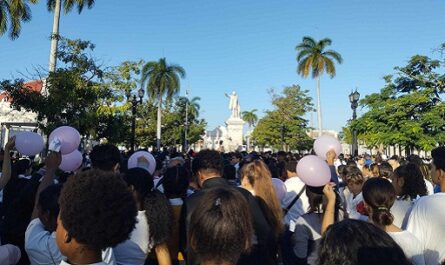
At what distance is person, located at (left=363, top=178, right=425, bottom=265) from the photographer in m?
3.09

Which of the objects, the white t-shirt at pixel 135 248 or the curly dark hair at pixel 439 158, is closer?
the white t-shirt at pixel 135 248

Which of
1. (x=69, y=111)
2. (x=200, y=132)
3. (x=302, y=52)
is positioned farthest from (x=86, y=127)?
(x=200, y=132)

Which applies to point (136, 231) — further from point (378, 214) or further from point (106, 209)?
point (378, 214)

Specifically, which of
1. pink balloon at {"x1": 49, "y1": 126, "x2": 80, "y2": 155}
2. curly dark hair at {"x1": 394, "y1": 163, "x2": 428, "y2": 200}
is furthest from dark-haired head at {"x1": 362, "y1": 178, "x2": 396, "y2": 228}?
pink balloon at {"x1": 49, "y1": 126, "x2": 80, "y2": 155}

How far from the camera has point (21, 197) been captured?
4.00m

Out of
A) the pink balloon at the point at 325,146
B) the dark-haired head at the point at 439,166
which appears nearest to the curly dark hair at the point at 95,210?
the dark-haired head at the point at 439,166

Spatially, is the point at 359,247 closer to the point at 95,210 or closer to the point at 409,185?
the point at 95,210

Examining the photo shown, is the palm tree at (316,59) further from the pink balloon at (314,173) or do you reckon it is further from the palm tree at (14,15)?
the pink balloon at (314,173)

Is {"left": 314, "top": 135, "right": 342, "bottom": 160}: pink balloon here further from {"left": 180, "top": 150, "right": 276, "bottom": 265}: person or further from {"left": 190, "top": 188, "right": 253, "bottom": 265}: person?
{"left": 190, "top": 188, "right": 253, "bottom": 265}: person

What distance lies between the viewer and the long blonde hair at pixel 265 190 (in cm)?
371

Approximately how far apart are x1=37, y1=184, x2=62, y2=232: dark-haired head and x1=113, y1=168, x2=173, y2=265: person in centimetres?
66

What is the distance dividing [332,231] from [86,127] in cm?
1672

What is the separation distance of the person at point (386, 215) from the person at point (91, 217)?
81.4 inches

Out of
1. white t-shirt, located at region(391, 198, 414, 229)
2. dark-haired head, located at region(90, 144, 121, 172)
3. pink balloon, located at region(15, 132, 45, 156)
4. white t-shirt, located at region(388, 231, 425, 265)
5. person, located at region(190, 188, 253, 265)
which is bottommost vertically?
white t-shirt, located at region(388, 231, 425, 265)
